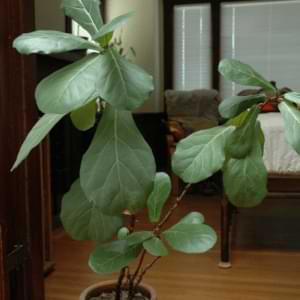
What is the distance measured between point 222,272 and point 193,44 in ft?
11.9

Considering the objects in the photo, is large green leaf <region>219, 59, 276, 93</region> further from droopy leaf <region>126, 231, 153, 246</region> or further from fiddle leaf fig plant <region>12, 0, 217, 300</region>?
droopy leaf <region>126, 231, 153, 246</region>

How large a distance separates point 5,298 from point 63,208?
0.49 m

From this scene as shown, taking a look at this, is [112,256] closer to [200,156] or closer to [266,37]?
[200,156]

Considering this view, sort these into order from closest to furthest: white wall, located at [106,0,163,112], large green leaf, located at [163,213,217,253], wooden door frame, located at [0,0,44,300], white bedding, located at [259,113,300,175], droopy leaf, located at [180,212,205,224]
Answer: large green leaf, located at [163,213,217,253] → droopy leaf, located at [180,212,205,224] → wooden door frame, located at [0,0,44,300] → white bedding, located at [259,113,300,175] → white wall, located at [106,0,163,112]

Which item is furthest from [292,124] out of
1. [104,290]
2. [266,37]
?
[266,37]

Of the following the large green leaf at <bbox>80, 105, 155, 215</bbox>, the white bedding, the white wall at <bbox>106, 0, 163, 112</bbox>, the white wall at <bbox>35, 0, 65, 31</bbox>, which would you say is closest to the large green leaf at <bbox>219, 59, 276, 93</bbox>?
the large green leaf at <bbox>80, 105, 155, 215</bbox>

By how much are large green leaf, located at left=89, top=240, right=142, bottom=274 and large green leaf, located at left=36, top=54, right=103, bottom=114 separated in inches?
13.8

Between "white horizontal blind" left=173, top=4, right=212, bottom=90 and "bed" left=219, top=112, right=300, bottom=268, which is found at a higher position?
"white horizontal blind" left=173, top=4, right=212, bottom=90

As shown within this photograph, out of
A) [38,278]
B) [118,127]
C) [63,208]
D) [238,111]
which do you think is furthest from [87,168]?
[38,278]

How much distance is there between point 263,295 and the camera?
6.86 feet

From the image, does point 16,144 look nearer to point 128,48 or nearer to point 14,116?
point 14,116

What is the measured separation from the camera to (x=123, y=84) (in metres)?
0.64

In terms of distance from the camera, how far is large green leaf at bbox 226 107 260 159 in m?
0.80

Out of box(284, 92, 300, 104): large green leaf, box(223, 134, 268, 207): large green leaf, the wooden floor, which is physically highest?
box(284, 92, 300, 104): large green leaf
